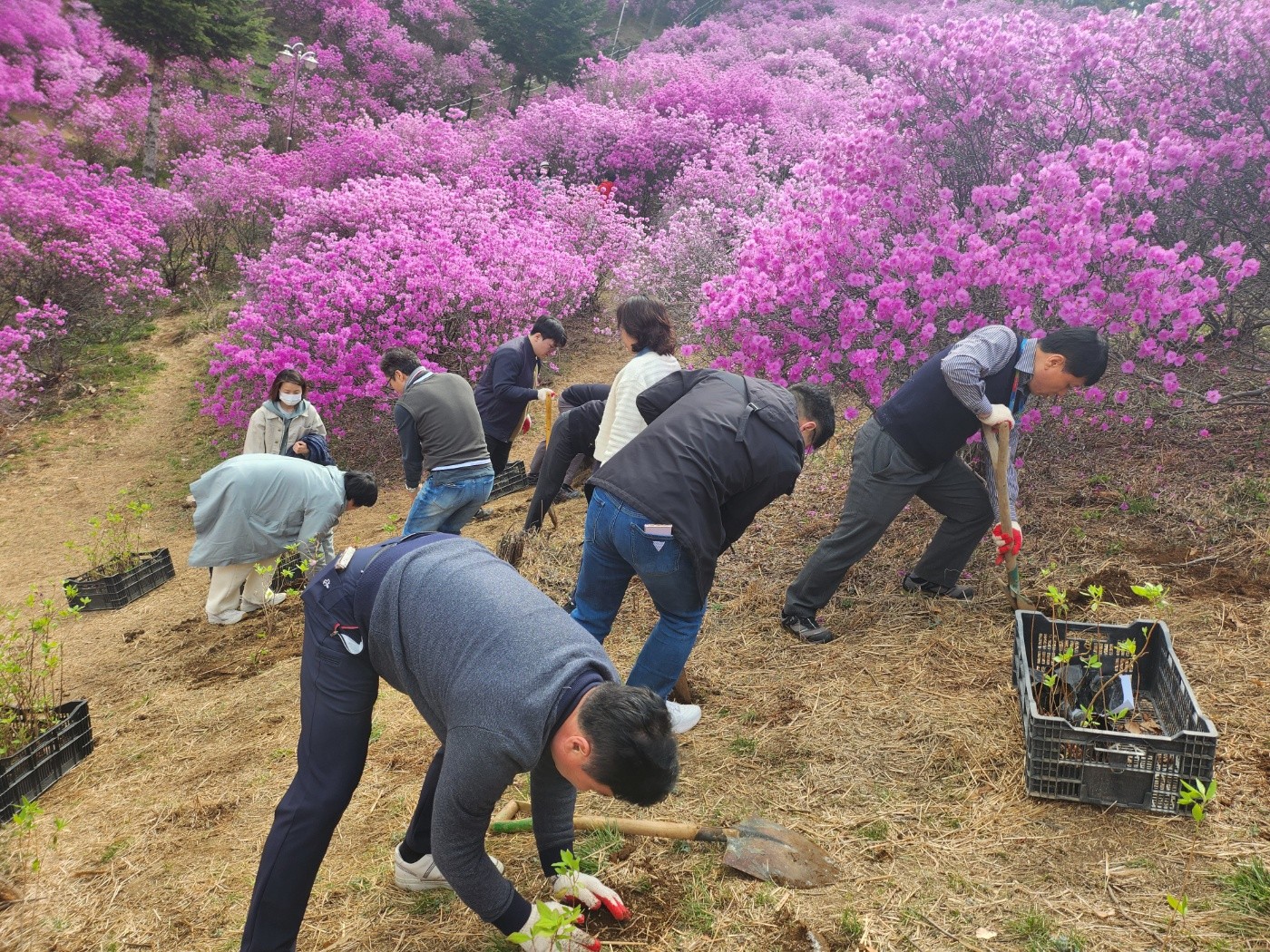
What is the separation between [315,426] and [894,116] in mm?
4613

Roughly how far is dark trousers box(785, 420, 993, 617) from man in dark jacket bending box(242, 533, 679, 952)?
7.05 feet

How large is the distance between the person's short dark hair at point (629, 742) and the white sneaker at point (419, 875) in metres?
1.14

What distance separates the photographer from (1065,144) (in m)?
5.61

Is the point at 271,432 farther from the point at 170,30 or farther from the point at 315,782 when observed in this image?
the point at 170,30

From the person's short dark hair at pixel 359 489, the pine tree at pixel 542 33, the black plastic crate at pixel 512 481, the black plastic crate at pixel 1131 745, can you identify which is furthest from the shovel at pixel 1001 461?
the pine tree at pixel 542 33

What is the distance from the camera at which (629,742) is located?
1.77 meters

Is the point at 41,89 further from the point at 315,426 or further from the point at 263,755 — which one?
the point at 263,755

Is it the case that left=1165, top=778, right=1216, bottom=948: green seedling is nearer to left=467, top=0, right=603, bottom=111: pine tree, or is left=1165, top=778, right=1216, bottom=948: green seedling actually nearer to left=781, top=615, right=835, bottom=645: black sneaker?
left=781, top=615, right=835, bottom=645: black sneaker

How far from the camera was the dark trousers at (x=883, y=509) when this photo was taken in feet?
13.1

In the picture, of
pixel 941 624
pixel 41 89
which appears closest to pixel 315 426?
pixel 941 624

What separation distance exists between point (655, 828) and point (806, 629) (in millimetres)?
1736

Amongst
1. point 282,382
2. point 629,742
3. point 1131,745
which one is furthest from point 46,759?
point 1131,745

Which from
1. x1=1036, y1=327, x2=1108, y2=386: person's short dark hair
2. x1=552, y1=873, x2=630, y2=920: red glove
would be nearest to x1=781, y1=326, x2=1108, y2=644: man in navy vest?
x1=1036, y1=327, x2=1108, y2=386: person's short dark hair

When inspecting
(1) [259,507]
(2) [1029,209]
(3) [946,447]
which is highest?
(2) [1029,209]
